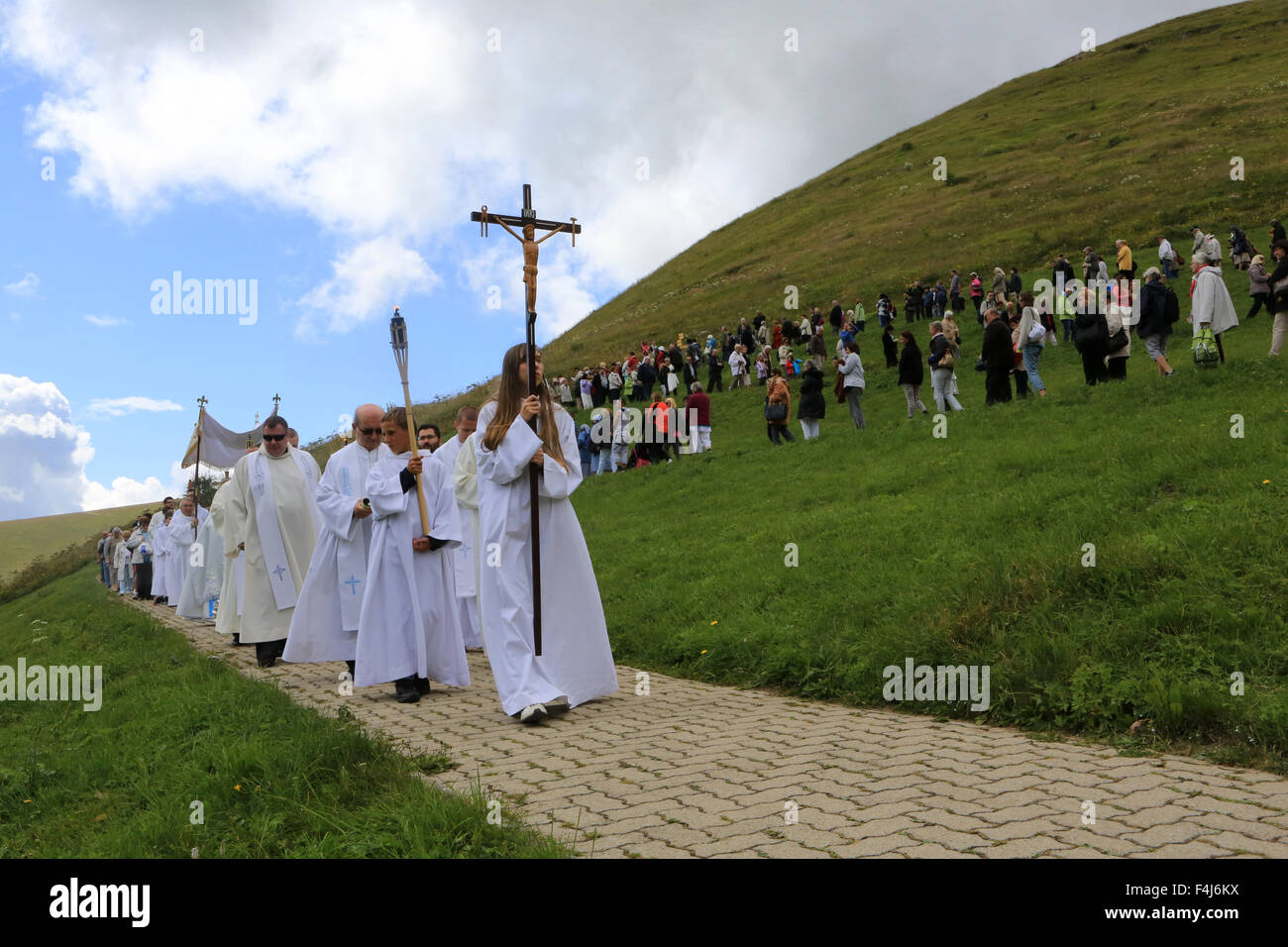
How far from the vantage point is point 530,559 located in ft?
24.6

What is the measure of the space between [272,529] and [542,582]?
524cm

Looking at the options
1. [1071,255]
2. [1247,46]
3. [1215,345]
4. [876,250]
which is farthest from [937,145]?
[1215,345]

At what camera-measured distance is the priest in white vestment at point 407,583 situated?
8414mm

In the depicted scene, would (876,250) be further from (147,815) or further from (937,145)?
(147,815)

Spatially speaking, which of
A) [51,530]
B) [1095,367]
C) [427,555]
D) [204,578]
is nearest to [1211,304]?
[1095,367]

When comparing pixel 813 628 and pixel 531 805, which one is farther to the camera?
pixel 813 628

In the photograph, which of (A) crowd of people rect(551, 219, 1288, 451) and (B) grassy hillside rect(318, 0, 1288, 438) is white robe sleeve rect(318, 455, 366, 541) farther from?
(B) grassy hillside rect(318, 0, 1288, 438)

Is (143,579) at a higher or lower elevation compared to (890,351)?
lower

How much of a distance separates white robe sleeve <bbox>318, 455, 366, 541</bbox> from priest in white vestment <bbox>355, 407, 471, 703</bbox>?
1.50ft

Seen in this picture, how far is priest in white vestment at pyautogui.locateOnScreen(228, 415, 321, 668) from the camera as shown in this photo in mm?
11281

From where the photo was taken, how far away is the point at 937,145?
75188mm

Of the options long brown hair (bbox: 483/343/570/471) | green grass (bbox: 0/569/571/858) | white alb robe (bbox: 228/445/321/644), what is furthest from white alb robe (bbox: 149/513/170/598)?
long brown hair (bbox: 483/343/570/471)

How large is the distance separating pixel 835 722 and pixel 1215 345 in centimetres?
1256

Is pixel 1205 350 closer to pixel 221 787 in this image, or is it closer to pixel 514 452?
pixel 514 452
